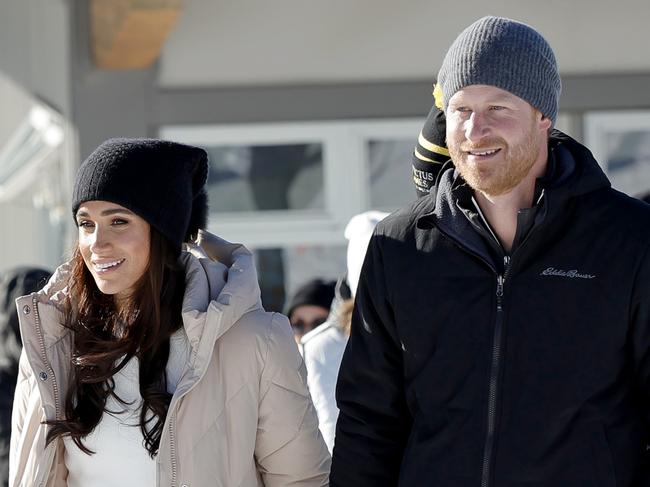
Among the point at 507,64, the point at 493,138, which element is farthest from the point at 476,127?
the point at 507,64

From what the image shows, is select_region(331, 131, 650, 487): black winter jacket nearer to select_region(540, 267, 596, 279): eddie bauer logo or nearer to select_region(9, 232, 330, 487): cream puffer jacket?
select_region(540, 267, 596, 279): eddie bauer logo

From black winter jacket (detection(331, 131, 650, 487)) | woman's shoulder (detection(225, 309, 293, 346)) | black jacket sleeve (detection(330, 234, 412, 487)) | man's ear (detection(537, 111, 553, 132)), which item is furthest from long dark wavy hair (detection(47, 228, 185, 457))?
man's ear (detection(537, 111, 553, 132))

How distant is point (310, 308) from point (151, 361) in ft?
10.6

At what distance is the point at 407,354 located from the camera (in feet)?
10.3

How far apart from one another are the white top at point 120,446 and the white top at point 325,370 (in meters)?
1.07

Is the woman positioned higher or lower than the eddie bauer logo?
lower

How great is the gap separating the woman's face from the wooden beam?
344 cm

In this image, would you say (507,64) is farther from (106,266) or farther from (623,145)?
(623,145)

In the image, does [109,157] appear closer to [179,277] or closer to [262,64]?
[179,277]

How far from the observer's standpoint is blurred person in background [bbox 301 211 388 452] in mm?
4410

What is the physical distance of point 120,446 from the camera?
11.3 feet

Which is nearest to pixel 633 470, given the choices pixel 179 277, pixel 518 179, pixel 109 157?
pixel 518 179

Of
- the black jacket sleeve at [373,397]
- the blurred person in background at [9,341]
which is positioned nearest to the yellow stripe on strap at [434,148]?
the black jacket sleeve at [373,397]

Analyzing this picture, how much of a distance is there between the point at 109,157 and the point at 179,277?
1.17 feet
